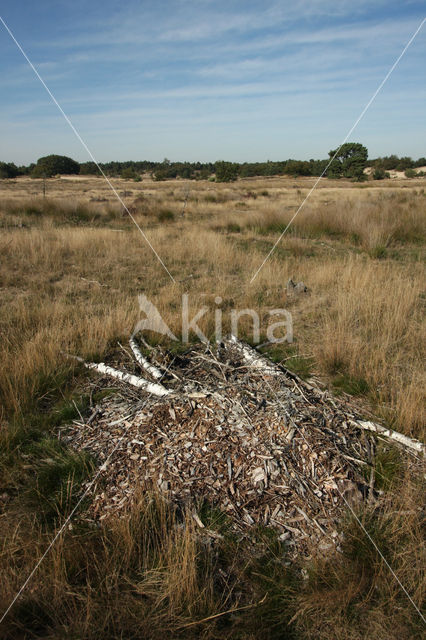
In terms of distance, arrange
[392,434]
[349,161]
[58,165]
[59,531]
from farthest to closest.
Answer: [58,165] < [349,161] < [392,434] < [59,531]

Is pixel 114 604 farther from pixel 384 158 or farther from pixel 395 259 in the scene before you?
pixel 384 158

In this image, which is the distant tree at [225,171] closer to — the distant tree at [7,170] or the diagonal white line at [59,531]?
the distant tree at [7,170]

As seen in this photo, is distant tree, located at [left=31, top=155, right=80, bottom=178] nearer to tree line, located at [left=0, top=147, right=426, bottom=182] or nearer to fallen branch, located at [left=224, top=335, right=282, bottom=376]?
tree line, located at [left=0, top=147, right=426, bottom=182]

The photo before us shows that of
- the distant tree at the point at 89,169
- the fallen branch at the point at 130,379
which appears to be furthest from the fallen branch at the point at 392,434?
the distant tree at the point at 89,169

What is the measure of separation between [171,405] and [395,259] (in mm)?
7775

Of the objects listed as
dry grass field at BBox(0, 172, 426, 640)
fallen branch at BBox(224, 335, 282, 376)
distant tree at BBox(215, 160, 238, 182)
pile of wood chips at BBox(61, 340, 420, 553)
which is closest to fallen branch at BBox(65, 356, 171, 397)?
pile of wood chips at BBox(61, 340, 420, 553)

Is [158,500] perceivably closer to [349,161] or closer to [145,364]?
[145,364]

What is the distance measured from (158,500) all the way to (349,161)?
60.6 m

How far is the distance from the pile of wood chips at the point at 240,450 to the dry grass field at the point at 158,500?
153mm

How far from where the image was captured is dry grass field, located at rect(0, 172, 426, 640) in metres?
1.72

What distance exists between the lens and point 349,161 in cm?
5403

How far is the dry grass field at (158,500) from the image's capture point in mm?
1724

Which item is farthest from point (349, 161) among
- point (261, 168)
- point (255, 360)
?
point (255, 360)

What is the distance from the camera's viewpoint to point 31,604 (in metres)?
1.72
